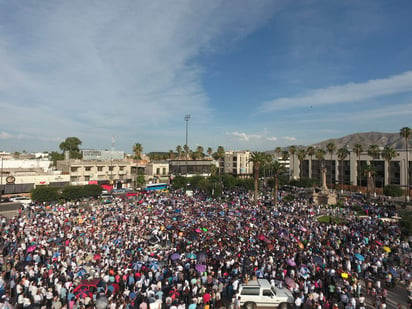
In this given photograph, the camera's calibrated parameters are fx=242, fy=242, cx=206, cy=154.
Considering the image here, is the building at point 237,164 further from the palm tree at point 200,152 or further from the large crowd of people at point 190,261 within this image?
the large crowd of people at point 190,261

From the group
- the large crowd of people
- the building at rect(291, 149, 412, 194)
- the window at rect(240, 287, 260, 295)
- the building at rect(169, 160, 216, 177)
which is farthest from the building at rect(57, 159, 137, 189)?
the window at rect(240, 287, 260, 295)

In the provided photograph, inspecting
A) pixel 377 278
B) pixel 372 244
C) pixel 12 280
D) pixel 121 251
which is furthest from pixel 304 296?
pixel 12 280

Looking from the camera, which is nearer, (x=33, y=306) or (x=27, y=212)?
(x=33, y=306)

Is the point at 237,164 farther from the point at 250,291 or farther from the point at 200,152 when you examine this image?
the point at 250,291

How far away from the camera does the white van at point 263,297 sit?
39.0 feet

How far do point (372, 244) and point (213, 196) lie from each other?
95.7 feet

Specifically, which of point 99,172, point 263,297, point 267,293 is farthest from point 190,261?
point 99,172

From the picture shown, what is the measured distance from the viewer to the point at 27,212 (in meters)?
32.2

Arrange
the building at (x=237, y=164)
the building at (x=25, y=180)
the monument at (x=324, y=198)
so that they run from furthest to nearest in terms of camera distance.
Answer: the building at (x=237, y=164) < the building at (x=25, y=180) < the monument at (x=324, y=198)

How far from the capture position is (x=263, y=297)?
39.5 ft

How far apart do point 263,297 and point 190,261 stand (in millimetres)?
5881

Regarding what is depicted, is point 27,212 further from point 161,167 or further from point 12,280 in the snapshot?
point 161,167

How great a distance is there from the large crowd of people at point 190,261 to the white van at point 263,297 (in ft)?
1.75

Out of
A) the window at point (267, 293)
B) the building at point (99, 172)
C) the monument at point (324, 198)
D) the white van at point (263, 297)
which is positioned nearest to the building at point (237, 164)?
the building at point (99, 172)
